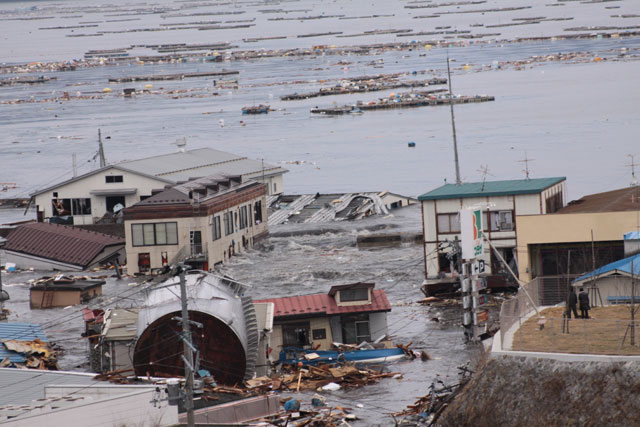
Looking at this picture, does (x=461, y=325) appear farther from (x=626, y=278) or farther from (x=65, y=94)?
(x=65, y=94)

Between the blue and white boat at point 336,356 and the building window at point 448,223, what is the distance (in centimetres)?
927

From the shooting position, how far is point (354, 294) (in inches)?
1208

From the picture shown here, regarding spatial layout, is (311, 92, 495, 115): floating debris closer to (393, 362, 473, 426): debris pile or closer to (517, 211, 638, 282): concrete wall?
(517, 211, 638, 282): concrete wall

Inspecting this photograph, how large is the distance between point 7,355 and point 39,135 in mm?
88872

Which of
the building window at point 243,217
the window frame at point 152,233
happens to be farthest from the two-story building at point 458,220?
the building window at point 243,217

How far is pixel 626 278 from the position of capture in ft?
92.3

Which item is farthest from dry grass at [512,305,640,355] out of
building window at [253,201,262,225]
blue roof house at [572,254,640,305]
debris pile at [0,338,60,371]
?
building window at [253,201,262,225]

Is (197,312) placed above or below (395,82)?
below

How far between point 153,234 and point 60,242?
5.93 metres

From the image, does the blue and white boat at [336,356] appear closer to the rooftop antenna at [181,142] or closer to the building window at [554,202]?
the building window at [554,202]

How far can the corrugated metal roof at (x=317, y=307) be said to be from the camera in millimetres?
30062

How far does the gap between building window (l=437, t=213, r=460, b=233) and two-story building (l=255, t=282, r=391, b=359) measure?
25.5ft

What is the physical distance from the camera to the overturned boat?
26.2 metres

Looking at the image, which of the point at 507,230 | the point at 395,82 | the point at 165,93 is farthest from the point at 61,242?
the point at 165,93
